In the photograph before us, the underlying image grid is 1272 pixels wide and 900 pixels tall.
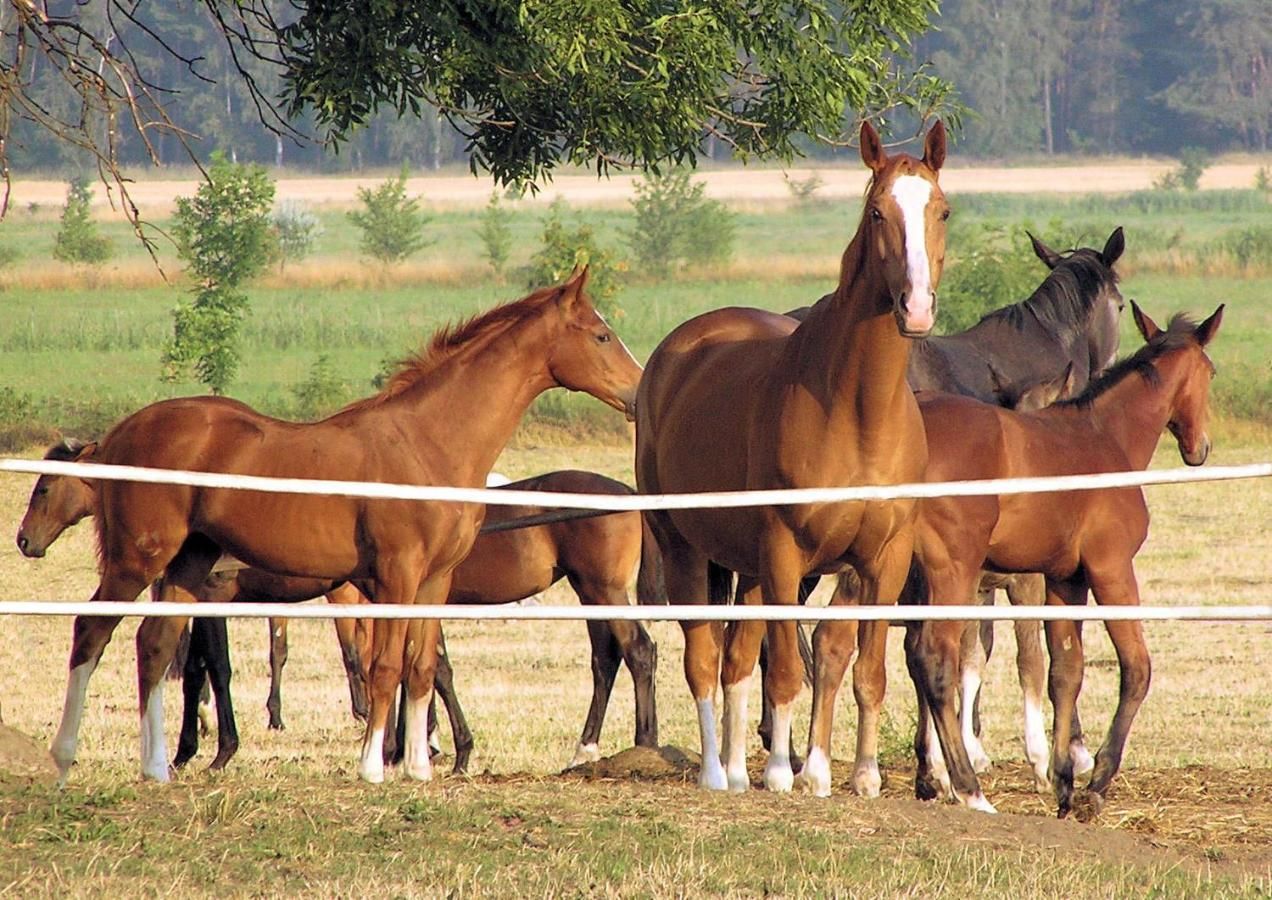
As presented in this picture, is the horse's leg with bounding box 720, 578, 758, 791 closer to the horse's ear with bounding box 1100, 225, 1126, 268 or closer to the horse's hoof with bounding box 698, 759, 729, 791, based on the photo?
the horse's hoof with bounding box 698, 759, 729, 791

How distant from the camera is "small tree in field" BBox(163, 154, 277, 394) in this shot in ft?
93.6

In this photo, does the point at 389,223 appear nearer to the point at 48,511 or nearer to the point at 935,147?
the point at 48,511

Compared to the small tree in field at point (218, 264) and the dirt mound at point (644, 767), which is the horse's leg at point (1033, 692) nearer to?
the dirt mound at point (644, 767)

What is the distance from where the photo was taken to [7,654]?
13672 mm

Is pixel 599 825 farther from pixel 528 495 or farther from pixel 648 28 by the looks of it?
pixel 648 28

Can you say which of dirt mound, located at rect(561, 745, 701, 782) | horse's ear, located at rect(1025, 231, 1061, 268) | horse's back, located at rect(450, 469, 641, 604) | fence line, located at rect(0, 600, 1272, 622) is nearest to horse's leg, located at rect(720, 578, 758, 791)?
dirt mound, located at rect(561, 745, 701, 782)

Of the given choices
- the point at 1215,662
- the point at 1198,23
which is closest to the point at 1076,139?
the point at 1198,23

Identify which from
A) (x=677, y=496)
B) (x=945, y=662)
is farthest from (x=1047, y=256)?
(x=677, y=496)

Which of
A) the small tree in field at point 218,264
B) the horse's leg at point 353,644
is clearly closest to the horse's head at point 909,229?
the horse's leg at point 353,644

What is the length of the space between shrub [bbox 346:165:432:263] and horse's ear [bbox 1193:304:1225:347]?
133ft

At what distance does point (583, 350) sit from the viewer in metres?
8.86

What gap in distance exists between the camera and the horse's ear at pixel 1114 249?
35.0ft

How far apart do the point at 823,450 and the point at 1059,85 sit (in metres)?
81.2

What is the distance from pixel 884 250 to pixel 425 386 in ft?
8.79
